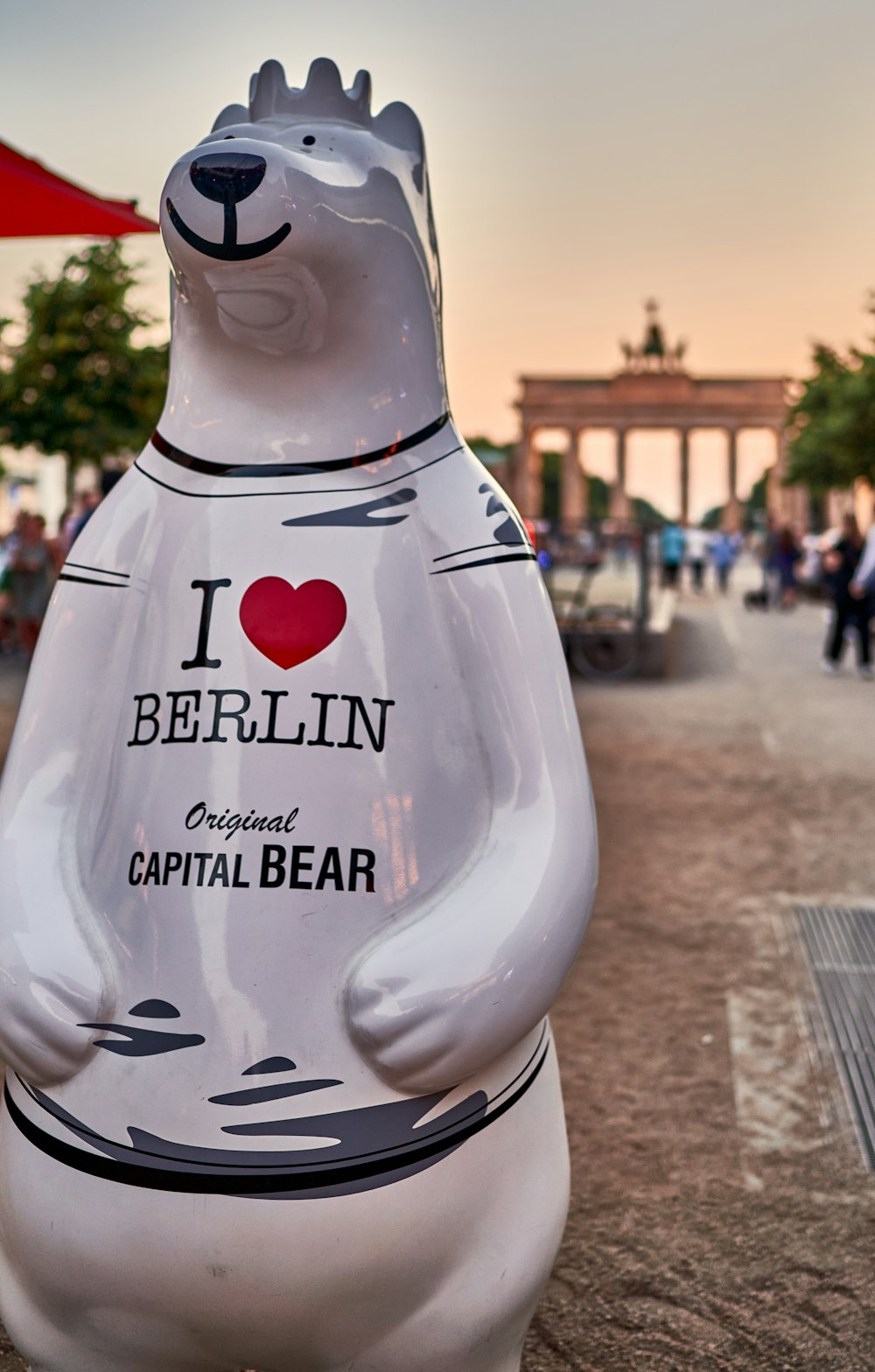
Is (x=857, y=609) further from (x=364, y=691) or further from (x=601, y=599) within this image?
(x=364, y=691)

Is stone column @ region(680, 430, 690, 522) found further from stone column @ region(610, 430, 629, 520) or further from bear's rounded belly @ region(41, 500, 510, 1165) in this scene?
bear's rounded belly @ region(41, 500, 510, 1165)

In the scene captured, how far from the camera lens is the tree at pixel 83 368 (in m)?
17.2

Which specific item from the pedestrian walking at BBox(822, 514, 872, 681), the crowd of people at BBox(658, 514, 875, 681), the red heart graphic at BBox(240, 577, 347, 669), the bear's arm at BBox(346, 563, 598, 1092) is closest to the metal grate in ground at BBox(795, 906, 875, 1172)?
the bear's arm at BBox(346, 563, 598, 1092)

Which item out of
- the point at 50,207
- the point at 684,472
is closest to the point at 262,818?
the point at 50,207

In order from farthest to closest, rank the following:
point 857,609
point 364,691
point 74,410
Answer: point 74,410 → point 857,609 → point 364,691

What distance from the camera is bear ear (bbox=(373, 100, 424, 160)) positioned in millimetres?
1874

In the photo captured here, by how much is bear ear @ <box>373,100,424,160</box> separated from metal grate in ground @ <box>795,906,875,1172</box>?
8.49ft

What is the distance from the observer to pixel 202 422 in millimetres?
1776

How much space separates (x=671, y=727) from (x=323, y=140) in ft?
27.3

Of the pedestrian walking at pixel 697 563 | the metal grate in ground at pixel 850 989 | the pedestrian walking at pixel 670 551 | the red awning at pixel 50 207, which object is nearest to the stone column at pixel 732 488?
the pedestrian walking at pixel 697 563

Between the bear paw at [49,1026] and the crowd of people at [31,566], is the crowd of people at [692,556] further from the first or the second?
the bear paw at [49,1026]

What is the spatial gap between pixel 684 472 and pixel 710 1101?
65.9 m

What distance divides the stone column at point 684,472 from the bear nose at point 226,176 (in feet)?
216

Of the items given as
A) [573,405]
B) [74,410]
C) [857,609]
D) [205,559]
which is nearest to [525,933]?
[205,559]
